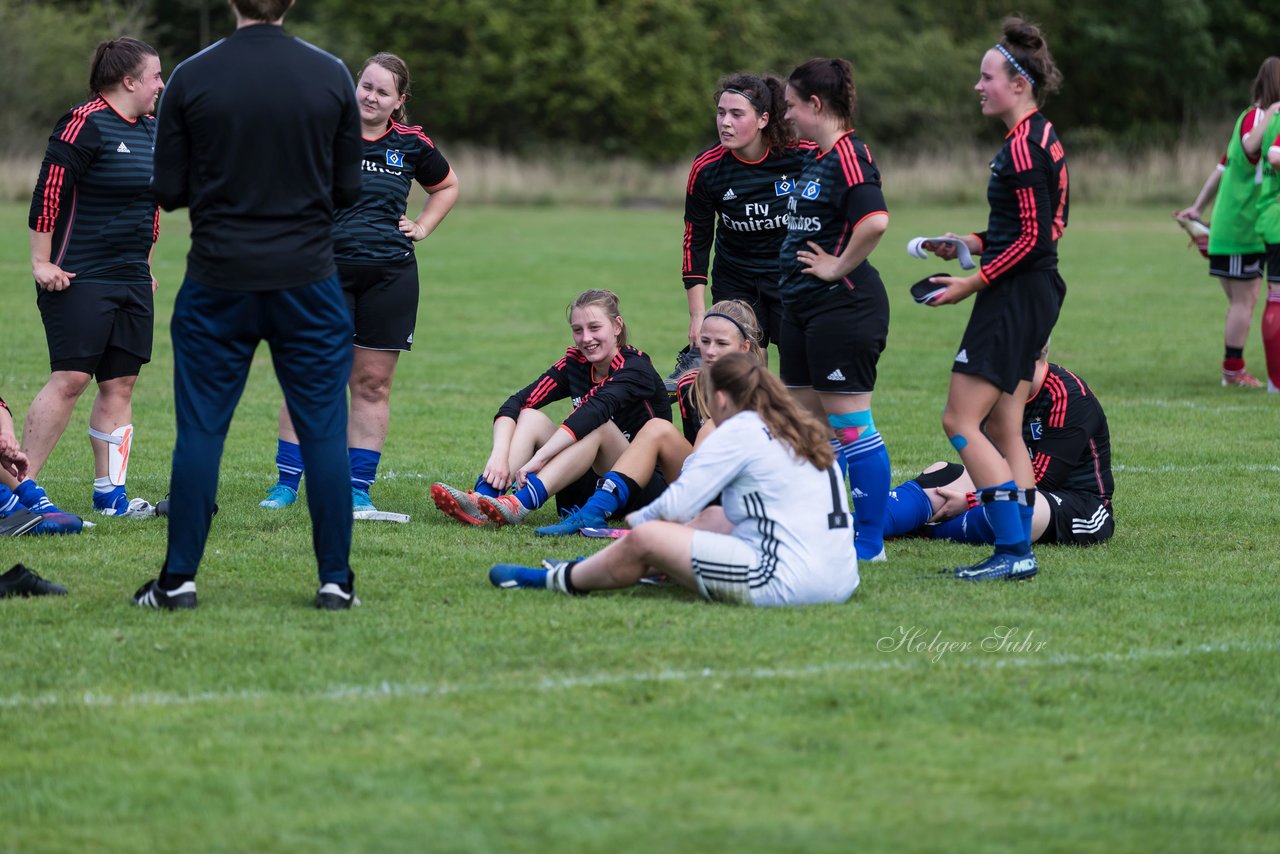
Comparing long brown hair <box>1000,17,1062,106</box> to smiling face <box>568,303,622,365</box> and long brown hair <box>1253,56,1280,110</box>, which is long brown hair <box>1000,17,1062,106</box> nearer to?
smiling face <box>568,303,622,365</box>

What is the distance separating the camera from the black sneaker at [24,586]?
5.71 metres

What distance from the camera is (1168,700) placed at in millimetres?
4586

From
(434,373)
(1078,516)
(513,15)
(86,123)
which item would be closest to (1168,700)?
(1078,516)

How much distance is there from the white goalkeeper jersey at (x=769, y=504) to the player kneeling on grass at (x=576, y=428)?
176cm

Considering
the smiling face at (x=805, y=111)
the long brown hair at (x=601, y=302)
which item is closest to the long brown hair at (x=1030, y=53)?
the smiling face at (x=805, y=111)

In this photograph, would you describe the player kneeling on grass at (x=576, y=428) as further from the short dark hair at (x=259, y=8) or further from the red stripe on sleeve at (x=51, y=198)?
the short dark hair at (x=259, y=8)

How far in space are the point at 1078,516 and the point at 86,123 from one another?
471 cm

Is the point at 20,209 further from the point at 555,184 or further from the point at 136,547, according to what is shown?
the point at 136,547

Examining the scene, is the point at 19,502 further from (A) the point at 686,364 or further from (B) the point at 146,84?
(A) the point at 686,364

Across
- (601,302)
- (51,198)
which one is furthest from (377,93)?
(51,198)

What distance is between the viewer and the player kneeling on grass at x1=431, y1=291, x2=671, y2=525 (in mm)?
7250

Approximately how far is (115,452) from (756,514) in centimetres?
358

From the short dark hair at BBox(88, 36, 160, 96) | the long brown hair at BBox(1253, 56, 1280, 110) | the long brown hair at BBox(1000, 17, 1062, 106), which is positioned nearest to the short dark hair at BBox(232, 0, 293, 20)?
the short dark hair at BBox(88, 36, 160, 96)

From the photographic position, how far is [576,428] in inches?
285
